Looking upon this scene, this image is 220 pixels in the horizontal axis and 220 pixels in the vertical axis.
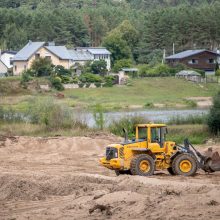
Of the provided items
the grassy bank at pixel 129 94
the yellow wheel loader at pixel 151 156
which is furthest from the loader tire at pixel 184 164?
the grassy bank at pixel 129 94

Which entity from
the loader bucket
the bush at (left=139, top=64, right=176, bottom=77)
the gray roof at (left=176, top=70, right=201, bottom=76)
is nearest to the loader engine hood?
the loader bucket

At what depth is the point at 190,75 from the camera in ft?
277

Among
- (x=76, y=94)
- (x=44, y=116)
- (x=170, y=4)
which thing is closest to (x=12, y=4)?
(x=170, y=4)

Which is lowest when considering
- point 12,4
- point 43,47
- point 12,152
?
point 12,152

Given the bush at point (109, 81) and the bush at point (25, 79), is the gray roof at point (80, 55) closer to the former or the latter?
the bush at point (109, 81)

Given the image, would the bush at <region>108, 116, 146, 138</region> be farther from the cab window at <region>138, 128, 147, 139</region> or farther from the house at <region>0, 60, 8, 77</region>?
the house at <region>0, 60, 8, 77</region>

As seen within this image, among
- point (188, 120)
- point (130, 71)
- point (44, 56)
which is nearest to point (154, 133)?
point (188, 120)

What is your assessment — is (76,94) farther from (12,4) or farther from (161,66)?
(12,4)

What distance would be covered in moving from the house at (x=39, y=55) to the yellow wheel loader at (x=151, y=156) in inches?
2597

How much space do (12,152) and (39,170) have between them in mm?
7422

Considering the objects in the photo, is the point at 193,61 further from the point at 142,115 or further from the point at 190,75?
the point at 142,115

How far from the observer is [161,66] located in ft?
285

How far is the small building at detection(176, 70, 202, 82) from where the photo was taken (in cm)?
8366

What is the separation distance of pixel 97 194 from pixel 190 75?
6492 cm
